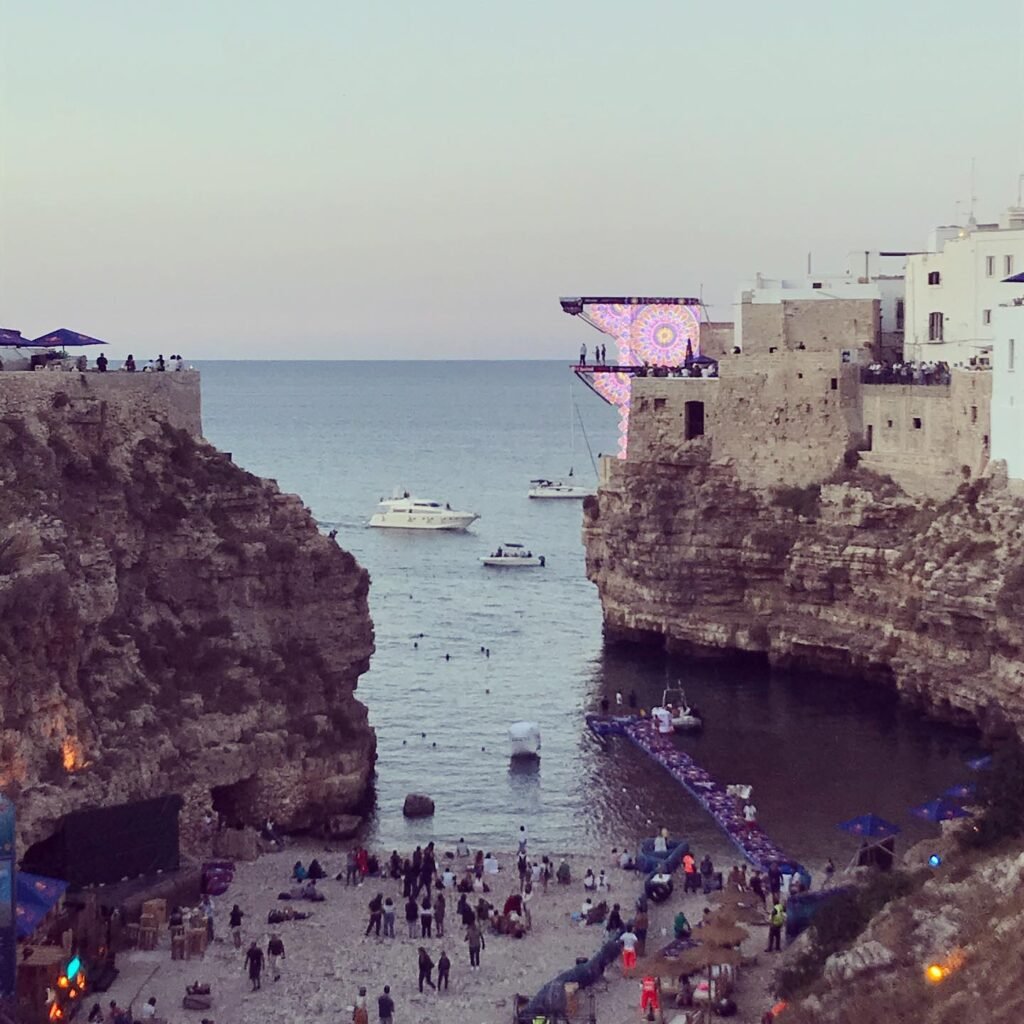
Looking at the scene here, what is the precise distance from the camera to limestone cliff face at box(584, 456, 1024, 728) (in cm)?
6425

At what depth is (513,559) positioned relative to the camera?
11244 centimetres

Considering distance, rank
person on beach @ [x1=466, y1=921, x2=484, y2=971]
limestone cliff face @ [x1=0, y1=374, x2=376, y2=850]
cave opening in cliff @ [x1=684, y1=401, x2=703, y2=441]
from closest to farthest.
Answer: person on beach @ [x1=466, y1=921, x2=484, y2=971] → limestone cliff face @ [x1=0, y1=374, x2=376, y2=850] → cave opening in cliff @ [x1=684, y1=401, x2=703, y2=441]

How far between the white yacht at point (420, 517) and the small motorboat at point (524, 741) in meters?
70.9

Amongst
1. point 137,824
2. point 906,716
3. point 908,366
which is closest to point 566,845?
point 137,824

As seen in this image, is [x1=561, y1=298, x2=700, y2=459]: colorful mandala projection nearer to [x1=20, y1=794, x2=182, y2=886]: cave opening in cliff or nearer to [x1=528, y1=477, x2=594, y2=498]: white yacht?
[x1=20, y1=794, x2=182, y2=886]: cave opening in cliff

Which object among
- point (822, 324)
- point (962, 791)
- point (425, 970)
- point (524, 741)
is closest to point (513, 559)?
point (822, 324)

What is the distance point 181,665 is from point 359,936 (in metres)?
9.55

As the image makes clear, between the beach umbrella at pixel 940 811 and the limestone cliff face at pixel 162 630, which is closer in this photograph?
the limestone cliff face at pixel 162 630

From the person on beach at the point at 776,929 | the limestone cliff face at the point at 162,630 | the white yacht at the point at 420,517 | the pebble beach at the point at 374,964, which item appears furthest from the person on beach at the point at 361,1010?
the white yacht at the point at 420,517

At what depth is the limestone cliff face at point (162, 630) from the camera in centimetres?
4691

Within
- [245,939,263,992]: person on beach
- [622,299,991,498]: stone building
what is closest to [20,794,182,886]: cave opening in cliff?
[245,939,263,992]: person on beach

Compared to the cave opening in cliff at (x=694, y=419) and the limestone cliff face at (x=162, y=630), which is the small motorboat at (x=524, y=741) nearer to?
the limestone cliff face at (x=162, y=630)

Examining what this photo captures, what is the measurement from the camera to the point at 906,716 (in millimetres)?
67000

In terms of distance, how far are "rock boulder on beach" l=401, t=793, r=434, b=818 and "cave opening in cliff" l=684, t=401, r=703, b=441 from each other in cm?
2810
